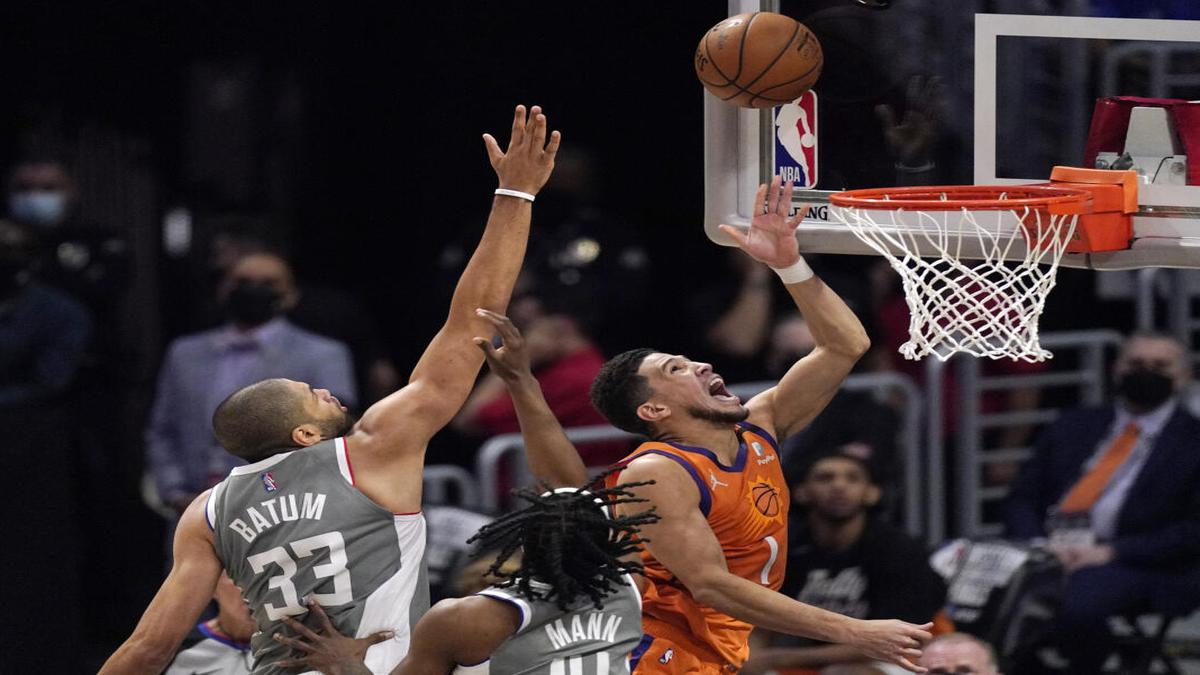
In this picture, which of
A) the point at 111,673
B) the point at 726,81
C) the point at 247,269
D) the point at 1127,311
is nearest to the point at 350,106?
the point at 247,269

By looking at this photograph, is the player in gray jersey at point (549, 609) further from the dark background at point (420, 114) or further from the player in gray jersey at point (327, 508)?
the dark background at point (420, 114)

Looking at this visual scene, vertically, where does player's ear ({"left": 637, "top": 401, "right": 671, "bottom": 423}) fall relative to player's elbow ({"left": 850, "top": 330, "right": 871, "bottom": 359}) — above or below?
below

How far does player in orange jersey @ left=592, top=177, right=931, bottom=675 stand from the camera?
4914 mm

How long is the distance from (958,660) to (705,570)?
157cm

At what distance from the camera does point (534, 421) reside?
5379mm

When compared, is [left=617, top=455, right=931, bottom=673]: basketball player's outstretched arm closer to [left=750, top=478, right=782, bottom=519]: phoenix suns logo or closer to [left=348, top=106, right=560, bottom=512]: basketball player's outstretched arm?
Result: [left=750, top=478, right=782, bottom=519]: phoenix suns logo

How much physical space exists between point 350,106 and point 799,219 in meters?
5.13

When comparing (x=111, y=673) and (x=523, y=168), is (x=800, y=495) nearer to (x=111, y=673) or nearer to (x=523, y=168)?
(x=523, y=168)

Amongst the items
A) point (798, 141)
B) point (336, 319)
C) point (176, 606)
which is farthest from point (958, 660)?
point (336, 319)

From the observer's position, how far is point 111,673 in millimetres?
4617

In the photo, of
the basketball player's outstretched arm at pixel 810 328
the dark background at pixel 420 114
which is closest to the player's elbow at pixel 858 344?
the basketball player's outstretched arm at pixel 810 328

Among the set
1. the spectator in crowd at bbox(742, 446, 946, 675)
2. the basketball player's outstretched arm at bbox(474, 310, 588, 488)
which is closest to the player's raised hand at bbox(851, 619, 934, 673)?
the basketball player's outstretched arm at bbox(474, 310, 588, 488)

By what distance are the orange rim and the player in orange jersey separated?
8.2 inches

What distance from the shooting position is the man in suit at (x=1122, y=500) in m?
7.14
